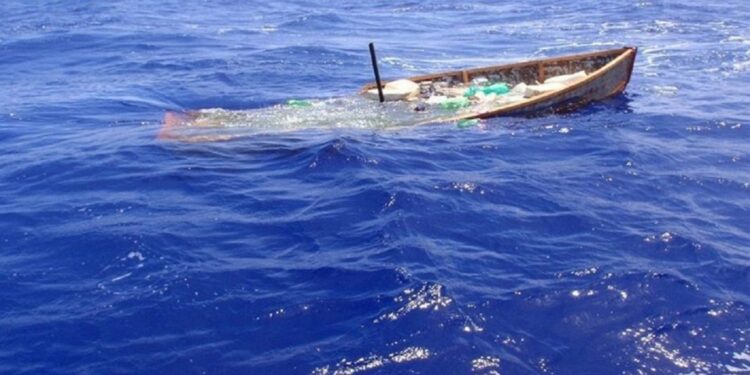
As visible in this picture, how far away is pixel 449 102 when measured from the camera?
18547 millimetres

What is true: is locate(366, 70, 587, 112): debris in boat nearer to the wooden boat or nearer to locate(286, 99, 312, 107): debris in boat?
the wooden boat

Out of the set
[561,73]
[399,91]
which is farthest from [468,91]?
[561,73]

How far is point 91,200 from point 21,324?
4.10 m

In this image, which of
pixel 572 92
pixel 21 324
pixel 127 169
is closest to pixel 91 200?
pixel 127 169

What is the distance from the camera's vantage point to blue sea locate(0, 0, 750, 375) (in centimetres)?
902

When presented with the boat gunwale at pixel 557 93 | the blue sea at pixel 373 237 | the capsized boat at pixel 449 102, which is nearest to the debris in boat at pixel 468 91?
the capsized boat at pixel 449 102

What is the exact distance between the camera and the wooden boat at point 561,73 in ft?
57.9

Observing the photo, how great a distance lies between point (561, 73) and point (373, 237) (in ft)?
35.4

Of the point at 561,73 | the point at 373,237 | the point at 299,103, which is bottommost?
the point at 373,237

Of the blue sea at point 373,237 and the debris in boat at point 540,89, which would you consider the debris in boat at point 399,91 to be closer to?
the blue sea at point 373,237

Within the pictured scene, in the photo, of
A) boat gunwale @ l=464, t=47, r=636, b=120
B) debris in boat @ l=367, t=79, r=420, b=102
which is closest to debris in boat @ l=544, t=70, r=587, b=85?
boat gunwale @ l=464, t=47, r=636, b=120

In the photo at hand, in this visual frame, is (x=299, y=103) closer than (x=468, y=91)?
Yes

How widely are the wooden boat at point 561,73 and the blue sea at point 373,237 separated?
382mm

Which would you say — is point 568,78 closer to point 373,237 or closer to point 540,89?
point 540,89
